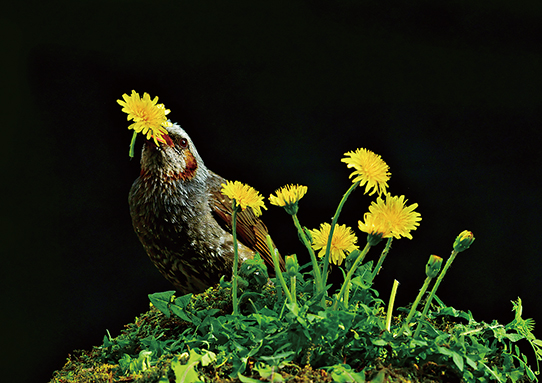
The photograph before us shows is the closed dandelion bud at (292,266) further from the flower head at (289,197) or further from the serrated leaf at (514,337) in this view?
the serrated leaf at (514,337)

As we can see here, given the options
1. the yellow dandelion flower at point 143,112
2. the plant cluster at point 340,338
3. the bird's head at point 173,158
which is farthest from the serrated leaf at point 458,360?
the bird's head at point 173,158

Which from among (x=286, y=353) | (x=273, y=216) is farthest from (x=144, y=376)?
(x=273, y=216)

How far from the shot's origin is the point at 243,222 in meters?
2.09

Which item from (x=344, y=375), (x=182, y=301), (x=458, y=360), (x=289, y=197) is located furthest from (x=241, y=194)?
(x=458, y=360)

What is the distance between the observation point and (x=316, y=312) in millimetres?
1266

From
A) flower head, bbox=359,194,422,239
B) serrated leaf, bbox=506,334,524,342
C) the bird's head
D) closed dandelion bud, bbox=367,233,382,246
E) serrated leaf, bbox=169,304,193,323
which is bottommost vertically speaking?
serrated leaf, bbox=506,334,524,342

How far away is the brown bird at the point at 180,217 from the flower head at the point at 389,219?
0.77 meters

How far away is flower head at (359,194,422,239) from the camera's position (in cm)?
122

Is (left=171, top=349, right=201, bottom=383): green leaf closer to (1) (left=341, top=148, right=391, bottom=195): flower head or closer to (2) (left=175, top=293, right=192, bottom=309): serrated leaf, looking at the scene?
(2) (left=175, top=293, right=192, bottom=309): serrated leaf

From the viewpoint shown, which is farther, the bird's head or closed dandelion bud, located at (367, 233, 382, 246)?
the bird's head

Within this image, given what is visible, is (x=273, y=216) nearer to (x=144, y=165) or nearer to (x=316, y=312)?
(x=144, y=165)

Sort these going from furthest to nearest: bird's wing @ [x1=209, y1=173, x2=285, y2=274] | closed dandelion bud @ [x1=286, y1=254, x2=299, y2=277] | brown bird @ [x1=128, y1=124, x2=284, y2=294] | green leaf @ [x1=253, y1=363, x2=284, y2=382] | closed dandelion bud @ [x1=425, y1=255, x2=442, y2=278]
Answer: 1. bird's wing @ [x1=209, y1=173, x2=285, y2=274]
2. brown bird @ [x1=128, y1=124, x2=284, y2=294]
3. closed dandelion bud @ [x1=286, y1=254, x2=299, y2=277]
4. closed dandelion bud @ [x1=425, y1=255, x2=442, y2=278]
5. green leaf @ [x1=253, y1=363, x2=284, y2=382]

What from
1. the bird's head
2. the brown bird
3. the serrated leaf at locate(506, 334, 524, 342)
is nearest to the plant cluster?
the serrated leaf at locate(506, 334, 524, 342)

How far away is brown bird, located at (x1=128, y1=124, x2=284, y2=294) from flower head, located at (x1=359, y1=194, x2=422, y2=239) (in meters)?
0.77
